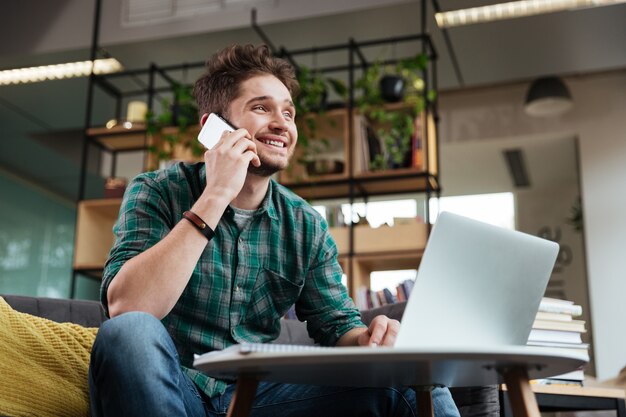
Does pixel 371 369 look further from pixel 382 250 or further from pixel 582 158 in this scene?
pixel 582 158

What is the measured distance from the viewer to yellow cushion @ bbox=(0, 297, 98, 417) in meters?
1.56

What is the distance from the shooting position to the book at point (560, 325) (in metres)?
2.31

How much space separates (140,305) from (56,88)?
19.0 feet

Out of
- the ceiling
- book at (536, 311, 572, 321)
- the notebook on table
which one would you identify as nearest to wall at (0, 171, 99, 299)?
the ceiling

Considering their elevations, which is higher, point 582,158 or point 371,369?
point 582,158

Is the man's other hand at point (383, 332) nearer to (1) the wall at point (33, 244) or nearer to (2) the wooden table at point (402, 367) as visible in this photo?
(2) the wooden table at point (402, 367)

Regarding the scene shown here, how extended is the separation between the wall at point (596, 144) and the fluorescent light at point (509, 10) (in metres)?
1.67

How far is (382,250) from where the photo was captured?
4.58m

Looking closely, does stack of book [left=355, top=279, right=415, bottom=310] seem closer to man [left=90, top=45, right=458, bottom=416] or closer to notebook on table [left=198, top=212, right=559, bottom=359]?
man [left=90, top=45, right=458, bottom=416]

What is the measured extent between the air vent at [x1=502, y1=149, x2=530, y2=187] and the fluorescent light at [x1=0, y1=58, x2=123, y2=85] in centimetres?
378

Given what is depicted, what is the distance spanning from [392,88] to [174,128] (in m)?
1.58

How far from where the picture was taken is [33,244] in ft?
25.0

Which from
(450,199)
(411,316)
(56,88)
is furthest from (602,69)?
(411,316)

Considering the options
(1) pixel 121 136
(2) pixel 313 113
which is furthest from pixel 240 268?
(1) pixel 121 136
